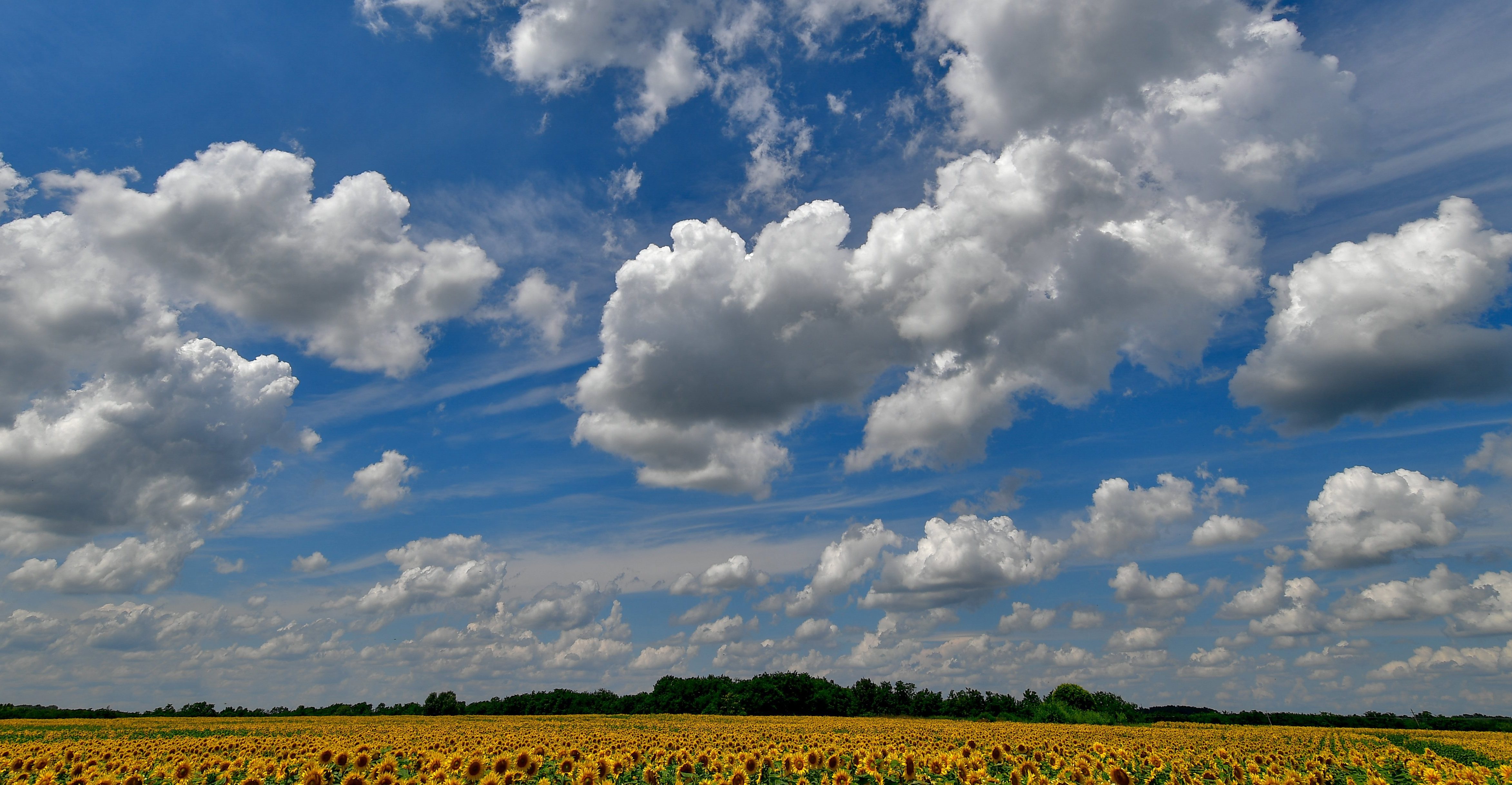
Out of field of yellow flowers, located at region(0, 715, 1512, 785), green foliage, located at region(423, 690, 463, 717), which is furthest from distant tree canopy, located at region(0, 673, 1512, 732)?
field of yellow flowers, located at region(0, 715, 1512, 785)

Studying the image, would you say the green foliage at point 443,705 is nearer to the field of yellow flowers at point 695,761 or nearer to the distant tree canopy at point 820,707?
the distant tree canopy at point 820,707

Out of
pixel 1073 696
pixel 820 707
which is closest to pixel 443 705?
pixel 820 707

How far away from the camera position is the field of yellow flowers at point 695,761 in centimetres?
1678

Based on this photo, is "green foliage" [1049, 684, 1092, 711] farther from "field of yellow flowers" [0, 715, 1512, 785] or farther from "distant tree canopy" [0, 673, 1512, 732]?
"field of yellow flowers" [0, 715, 1512, 785]

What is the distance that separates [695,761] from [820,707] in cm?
16326

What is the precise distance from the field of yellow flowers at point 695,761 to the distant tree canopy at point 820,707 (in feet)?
375

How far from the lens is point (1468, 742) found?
65.1 m

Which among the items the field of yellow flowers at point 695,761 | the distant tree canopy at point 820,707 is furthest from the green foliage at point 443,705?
the field of yellow flowers at point 695,761

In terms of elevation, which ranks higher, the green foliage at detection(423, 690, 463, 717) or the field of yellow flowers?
the field of yellow flowers

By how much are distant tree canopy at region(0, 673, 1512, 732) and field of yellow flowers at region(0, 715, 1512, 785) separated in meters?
114

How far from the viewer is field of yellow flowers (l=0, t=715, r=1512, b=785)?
1678 centimetres

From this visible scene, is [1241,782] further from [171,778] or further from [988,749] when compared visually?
[171,778]

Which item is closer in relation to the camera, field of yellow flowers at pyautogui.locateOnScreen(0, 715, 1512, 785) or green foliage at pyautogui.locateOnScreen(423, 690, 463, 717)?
field of yellow flowers at pyautogui.locateOnScreen(0, 715, 1512, 785)

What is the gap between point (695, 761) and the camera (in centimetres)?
2102
